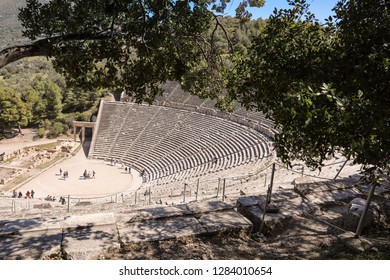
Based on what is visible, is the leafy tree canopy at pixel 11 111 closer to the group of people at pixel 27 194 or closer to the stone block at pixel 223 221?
the group of people at pixel 27 194

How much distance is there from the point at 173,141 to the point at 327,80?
2341 centimetres

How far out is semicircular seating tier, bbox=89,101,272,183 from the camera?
2238 centimetres

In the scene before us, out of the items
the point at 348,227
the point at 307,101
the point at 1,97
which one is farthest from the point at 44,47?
the point at 1,97

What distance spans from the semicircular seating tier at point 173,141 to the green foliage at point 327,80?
14.6 meters

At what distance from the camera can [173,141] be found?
27.5 meters

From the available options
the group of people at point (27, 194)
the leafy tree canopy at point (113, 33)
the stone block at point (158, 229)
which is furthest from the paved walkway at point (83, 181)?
the stone block at point (158, 229)

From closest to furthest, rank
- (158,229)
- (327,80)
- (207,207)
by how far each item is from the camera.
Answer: (327,80) < (158,229) < (207,207)

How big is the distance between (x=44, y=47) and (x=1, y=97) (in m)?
32.1

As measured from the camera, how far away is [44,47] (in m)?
5.24

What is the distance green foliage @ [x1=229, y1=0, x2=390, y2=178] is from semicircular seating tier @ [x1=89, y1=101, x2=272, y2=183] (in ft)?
48.0

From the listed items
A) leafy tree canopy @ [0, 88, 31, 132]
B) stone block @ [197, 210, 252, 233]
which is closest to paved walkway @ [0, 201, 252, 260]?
stone block @ [197, 210, 252, 233]

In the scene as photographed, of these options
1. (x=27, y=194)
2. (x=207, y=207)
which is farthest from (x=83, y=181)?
(x=207, y=207)

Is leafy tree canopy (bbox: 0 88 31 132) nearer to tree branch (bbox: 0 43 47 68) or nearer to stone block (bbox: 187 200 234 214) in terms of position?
tree branch (bbox: 0 43 47 68)

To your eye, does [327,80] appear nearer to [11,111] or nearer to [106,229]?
[106,229]
